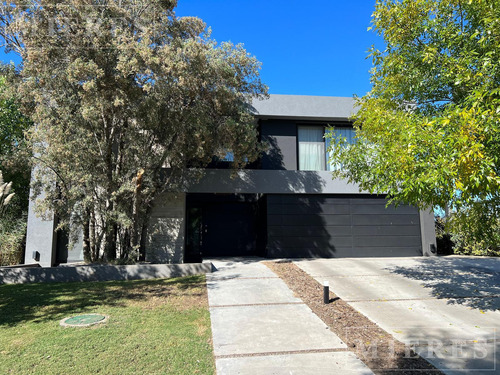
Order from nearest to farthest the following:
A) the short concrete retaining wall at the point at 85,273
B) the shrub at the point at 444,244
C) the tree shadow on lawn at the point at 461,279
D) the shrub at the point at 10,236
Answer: the tree shadow on lawn at the point at 461,279 < the short concrete retaining wall at the point at 85,273 < the shrub at the point at 10,236 < the shrub at the point at 444,244

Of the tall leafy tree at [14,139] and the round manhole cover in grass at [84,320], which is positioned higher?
the tall leafy tree at [14,139]

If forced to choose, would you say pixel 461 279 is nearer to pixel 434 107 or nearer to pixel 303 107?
pixel 434 107

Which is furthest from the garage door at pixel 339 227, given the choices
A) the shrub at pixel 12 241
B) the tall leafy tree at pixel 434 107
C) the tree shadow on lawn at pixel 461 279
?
the shrub at pixel 12 241

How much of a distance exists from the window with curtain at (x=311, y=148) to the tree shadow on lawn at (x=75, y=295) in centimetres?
693

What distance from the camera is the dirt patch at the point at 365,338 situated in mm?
3909

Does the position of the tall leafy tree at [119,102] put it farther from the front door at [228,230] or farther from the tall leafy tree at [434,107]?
the tall leafy tree at [434,107]

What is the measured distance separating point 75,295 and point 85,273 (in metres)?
1.72

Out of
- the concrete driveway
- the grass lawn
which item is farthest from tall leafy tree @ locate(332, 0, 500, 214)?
the grass lawn

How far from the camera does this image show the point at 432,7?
6.07 meters

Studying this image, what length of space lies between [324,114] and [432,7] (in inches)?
284

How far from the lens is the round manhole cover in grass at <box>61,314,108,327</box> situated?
17.3 ft

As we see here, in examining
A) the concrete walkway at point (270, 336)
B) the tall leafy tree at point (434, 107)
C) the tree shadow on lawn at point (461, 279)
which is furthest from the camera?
the tree shadow on lawn at point (461, 279)

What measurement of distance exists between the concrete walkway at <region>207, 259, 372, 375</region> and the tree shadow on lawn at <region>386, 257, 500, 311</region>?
3557 mm

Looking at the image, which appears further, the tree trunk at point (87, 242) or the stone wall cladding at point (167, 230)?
the stone wall cladding at point (167, 230)
